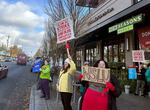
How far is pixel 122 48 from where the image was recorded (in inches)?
Result: 696

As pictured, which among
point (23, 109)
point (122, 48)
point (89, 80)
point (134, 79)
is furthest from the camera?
point (122, 48)

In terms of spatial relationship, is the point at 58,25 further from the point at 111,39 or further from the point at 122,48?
the point at 111,39

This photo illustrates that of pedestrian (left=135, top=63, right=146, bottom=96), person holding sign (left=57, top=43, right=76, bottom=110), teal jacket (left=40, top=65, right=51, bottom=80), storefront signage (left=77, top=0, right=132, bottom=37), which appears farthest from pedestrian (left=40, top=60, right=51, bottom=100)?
pedestrian (left=135, top=63, right=146, bottom=96)

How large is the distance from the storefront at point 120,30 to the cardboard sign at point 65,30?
4.04 meters

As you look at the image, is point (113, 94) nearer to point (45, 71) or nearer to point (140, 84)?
point (45, 71)

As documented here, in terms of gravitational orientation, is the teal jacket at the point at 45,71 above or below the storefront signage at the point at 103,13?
below

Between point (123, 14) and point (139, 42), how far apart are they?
9.21 ft

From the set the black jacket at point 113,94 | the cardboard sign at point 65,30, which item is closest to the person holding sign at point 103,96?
the black jacket at point 113,94

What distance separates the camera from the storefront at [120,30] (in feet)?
39.7

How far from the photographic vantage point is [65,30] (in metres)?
8.20

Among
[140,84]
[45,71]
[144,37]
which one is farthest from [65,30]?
[144,37]

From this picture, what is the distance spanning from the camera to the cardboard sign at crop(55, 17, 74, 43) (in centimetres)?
806

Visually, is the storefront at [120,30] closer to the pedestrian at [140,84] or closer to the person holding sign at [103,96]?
the pedestrian at [140,84]

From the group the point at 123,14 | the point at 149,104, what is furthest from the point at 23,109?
the point at 123,14
